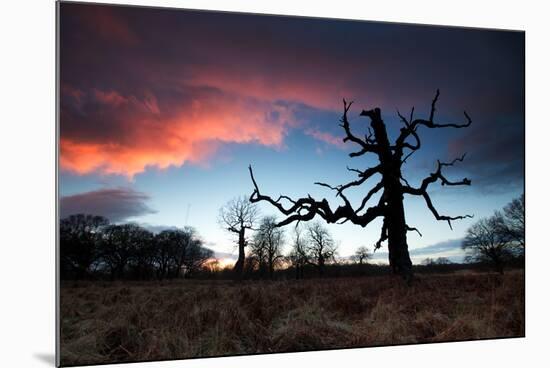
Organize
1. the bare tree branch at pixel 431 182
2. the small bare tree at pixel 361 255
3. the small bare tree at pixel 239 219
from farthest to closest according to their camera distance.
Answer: the bare tree branch at pixel 431 182
the small bare tree at pixel 361 255
the small bare tree at pixel 239 219

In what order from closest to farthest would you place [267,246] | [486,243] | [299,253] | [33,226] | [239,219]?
[33,226]
[239,219]
[267,246]
[299,253]
[486,243]

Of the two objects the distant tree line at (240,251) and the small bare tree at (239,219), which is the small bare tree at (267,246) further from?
the small bare tree at (239,219)

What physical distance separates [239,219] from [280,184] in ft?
2.04

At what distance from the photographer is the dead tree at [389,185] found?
6.95m

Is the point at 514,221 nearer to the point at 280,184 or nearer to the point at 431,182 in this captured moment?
the point at 431,182

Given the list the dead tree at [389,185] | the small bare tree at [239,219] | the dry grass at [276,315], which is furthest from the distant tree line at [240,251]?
the dead tree at [389,185]

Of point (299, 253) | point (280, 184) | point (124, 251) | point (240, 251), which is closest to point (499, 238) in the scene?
point (299, 253)

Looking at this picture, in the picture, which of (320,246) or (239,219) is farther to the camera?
(320,246)

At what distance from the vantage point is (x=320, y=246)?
682cm

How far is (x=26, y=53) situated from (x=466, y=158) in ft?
17.0

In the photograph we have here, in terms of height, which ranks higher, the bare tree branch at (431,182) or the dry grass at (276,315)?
the bare tree branch at (431,182)

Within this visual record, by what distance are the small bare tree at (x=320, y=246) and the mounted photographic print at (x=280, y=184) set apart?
0.02 m

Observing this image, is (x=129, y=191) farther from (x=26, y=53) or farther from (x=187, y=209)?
(x=26, y=53)

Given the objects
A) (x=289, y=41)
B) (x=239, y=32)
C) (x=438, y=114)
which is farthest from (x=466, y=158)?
(x=239, y=32)
